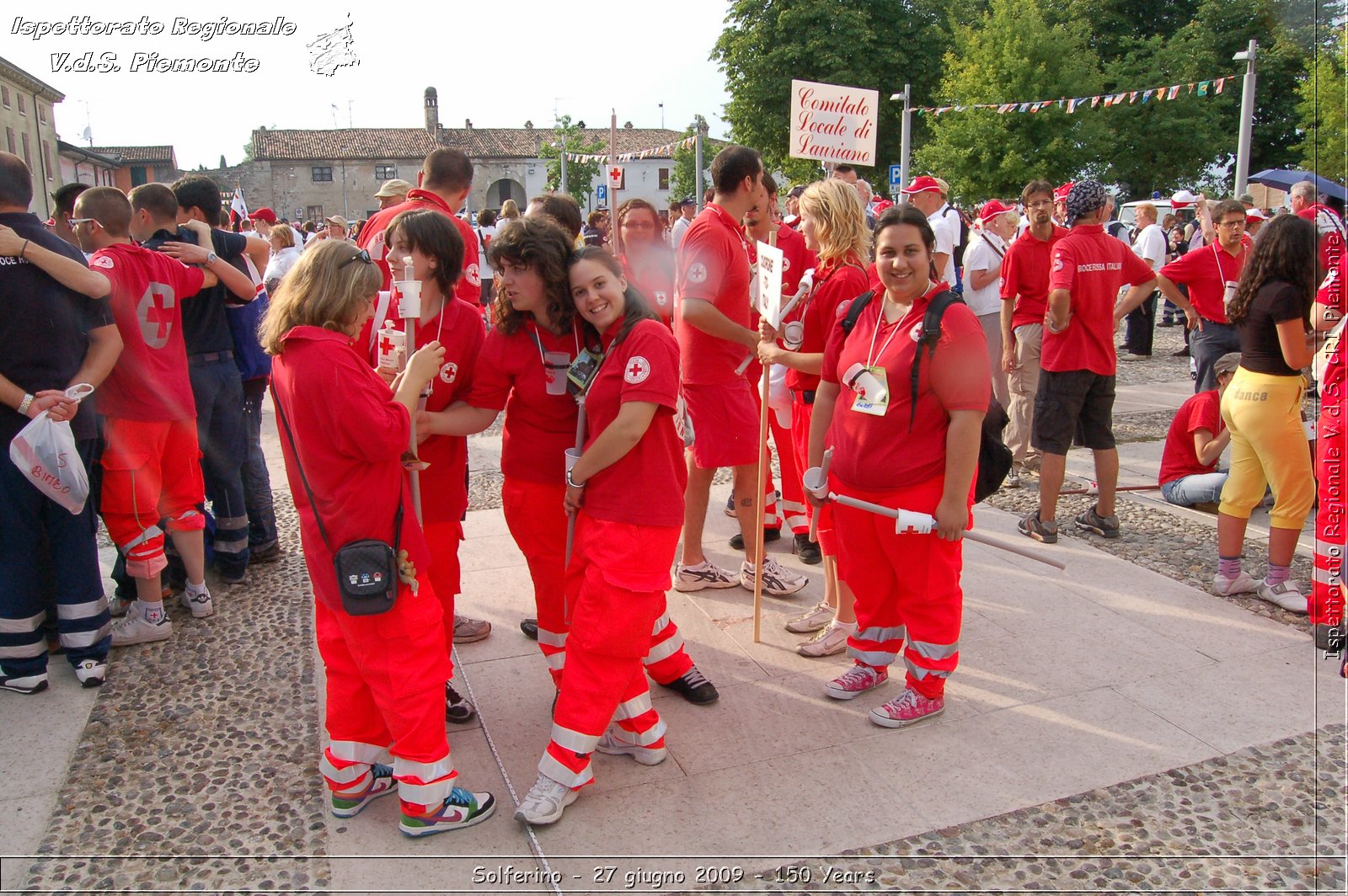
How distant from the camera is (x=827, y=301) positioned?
13.9 feet

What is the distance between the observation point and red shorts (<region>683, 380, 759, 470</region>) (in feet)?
14.4

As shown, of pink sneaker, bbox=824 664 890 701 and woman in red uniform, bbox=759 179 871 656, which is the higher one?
woman in red uniform, bbox=759 179 871 656

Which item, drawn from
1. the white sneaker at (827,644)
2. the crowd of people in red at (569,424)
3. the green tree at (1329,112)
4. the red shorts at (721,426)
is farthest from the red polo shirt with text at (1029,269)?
the green tree at (1329,112)

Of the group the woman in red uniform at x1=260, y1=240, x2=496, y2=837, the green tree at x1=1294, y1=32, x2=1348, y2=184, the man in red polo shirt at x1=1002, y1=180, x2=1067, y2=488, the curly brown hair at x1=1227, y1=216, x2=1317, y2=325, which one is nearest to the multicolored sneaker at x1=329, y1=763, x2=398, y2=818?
the woman in red uniform at x1=260, y1=240, x2=496, y2=837

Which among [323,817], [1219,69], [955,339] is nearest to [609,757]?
[323,817]

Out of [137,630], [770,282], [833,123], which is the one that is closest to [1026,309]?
[833,123]

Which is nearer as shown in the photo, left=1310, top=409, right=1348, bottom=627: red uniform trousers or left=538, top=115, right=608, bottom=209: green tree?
left=1310, top=409, right=1348, bottom=627: red uniform trousers

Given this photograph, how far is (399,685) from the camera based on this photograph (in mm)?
2717

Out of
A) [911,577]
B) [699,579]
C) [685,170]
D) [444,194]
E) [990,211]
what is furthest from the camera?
[685,170]

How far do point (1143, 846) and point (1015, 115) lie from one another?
2978 centimetres

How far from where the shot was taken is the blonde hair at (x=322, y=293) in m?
2.59

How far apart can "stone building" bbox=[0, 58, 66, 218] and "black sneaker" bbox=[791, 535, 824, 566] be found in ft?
104

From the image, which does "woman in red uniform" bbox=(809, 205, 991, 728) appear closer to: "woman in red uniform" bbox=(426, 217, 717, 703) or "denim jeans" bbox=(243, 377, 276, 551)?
"woman in red uniform" bbox=(426, 217, 717, 703)

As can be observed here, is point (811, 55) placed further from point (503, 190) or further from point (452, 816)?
point (503, 190)
